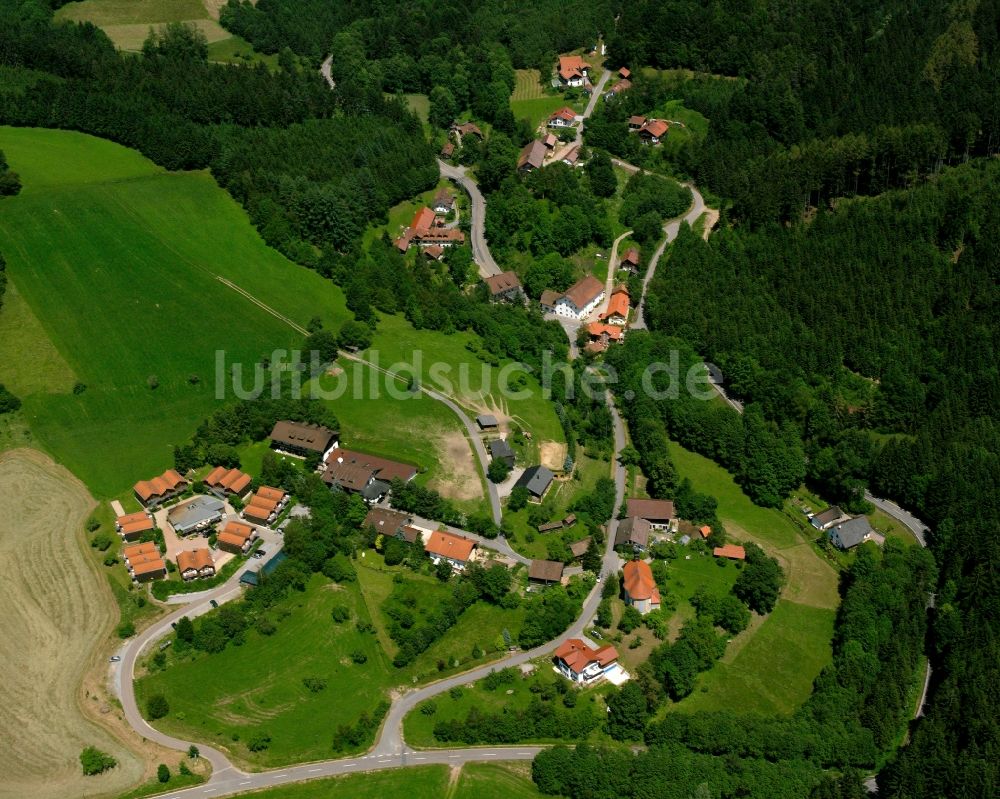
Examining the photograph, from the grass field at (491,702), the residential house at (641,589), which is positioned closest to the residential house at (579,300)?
the residential house at (641,589)

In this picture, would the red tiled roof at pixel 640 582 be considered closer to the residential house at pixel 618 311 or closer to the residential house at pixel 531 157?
the residential house at pixel 618 311

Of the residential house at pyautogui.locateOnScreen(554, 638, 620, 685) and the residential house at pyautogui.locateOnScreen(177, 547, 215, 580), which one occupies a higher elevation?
the residential house at pyautogui.locateOnScreen(177, 547, 215, 580)

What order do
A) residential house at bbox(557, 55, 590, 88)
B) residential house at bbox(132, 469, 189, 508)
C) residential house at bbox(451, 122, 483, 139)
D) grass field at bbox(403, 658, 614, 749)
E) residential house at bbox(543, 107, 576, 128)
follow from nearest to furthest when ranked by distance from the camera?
grass field at bbox(403, 658, 614, 749) → residential house at bbox(132, 469, 189, 508) → residential house at bbox(451, 122, 483, 139) → residential house at bbox(543, 107, 576, 128) → residential house at bbox(557, 55, 590, 88)

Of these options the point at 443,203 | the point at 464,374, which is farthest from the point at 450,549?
the point at 443,203

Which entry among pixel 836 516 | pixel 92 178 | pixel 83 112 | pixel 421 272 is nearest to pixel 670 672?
pixel 836 516

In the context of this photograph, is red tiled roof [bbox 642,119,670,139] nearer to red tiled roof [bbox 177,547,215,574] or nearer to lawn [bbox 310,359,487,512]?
lawn [bbox 310,359,487,512]

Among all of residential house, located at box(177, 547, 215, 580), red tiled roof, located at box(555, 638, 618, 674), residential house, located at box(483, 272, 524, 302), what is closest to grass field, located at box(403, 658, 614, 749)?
red tiled roof, located at box(555, 638, 618, 674)
